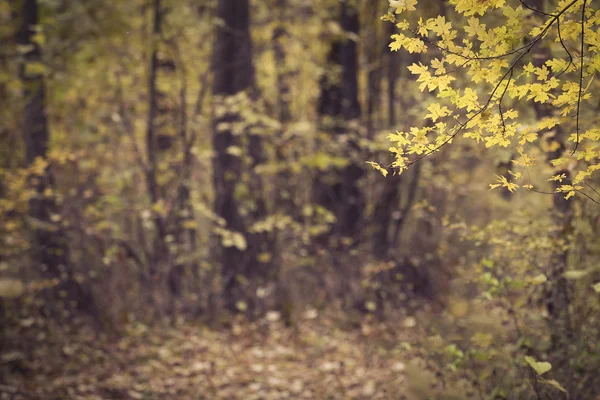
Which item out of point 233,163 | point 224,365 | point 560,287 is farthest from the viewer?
point 233,163

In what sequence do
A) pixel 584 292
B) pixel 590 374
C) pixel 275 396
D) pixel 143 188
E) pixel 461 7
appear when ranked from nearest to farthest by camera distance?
pixel 461 7 < pixel 590 374 < pixel 584 292 < pixel 275 396 < pixel 143 188

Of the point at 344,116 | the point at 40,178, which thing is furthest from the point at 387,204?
the point at 40,178

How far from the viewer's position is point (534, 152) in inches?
168

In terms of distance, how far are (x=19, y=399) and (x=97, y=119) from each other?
14.4 ft

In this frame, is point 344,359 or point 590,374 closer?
point 590,374

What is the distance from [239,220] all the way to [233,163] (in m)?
0.79

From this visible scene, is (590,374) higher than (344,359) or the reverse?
higher

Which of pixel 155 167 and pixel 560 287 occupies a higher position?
pixel 155 167

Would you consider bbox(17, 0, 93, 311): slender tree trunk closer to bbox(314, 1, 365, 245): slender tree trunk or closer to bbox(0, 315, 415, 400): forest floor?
bbox(0, 315, 415, 400): forest floor

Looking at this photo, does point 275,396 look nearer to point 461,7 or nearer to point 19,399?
point 19,399

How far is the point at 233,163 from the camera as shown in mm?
6758

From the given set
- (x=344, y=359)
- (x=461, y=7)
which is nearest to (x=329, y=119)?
(x=344, y=359)

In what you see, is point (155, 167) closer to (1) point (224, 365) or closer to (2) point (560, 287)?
(1) point (224, 365)

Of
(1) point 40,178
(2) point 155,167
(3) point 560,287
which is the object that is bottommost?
(3) point 560,287
